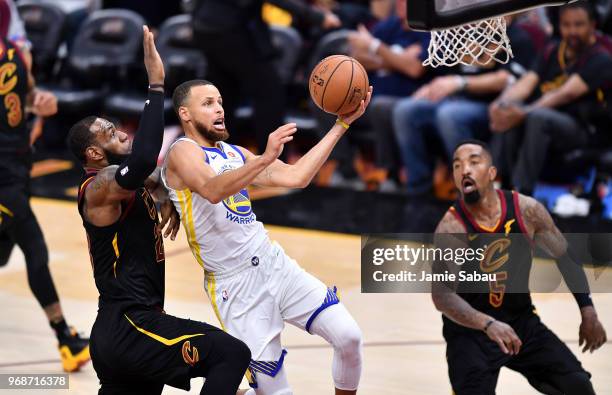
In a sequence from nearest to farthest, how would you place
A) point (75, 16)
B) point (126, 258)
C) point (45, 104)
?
point (126, 258) < point (45, 104) < point (75, 16)

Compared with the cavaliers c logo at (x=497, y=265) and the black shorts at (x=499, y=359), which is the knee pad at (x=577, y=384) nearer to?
the black shorts at (x=499, y=359)

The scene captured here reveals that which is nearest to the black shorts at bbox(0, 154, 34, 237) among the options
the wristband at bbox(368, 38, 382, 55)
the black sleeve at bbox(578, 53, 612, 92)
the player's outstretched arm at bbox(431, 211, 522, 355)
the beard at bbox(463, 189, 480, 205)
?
the player's outstretched arm at bbox(431, 211, 522, 355)

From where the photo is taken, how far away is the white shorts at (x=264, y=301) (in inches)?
227

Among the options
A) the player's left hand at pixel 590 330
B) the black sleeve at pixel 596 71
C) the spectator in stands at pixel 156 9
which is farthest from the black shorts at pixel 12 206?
the spectator in stands at pixel 156 9

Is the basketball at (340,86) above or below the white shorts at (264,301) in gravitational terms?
above

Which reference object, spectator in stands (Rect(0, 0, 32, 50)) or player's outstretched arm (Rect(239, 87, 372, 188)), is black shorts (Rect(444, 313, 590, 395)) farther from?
spectator in stands (Rect(0, 0, 32, 50))

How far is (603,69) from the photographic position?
976 centimetres

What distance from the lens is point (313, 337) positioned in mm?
7727

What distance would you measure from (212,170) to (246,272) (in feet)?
1.93

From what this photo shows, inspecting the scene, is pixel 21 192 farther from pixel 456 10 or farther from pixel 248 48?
pixel 248 48

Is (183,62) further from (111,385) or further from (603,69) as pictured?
(111,385)

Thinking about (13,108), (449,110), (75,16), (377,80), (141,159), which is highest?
(141,159)

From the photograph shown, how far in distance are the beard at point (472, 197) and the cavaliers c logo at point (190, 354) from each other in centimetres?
173

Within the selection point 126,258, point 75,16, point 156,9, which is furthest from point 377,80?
point 126,258
